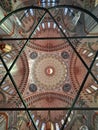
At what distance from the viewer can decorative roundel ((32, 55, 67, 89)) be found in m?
23.1

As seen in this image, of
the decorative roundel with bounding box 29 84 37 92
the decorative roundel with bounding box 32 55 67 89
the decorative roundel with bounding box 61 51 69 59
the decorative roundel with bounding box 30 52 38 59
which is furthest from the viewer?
the decorative roundel with bounding box 32 55 67 89

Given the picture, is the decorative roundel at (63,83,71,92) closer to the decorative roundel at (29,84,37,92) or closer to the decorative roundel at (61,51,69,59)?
the decorative roundel at (61,51,69,59)

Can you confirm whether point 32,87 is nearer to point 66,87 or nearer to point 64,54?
point 66,87

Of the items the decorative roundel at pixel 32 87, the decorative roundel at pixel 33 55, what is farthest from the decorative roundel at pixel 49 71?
the decorative roundel at pixel 33 55

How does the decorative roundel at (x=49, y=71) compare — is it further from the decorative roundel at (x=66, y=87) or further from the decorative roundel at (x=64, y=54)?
the decorative roundel at (x=66, y=87)

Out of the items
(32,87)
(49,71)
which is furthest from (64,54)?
(32,87)

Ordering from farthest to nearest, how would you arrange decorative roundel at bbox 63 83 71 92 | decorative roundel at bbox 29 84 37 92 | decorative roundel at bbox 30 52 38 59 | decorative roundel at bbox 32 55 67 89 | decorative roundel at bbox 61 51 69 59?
1. decorative roundel at bbox 32 55 67 89
2. decorative roundel at bbox 30 52 38 59
3. decorative roundel at bbox 61 51 69 59
4. decorative roundel at bbox 29 84 37 92
5. decorative roundel at bbox 63 83 71 92

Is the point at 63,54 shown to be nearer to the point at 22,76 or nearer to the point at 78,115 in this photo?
the point at 22,76

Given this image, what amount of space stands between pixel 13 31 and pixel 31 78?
8.76 m

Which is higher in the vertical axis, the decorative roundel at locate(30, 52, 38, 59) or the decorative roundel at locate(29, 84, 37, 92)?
the decorative roundel at locate(30, 52, 38, 59)

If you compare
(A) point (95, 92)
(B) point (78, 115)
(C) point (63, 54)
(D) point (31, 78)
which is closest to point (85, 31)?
(A) point (95, 92)

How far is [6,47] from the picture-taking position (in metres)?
15.6

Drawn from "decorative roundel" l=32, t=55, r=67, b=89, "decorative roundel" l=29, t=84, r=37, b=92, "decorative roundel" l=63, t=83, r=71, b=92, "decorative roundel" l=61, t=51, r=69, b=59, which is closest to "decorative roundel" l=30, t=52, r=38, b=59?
"decorative roundel" l=32, t=55, r=67, b=89

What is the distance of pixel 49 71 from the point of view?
23.5 metres
